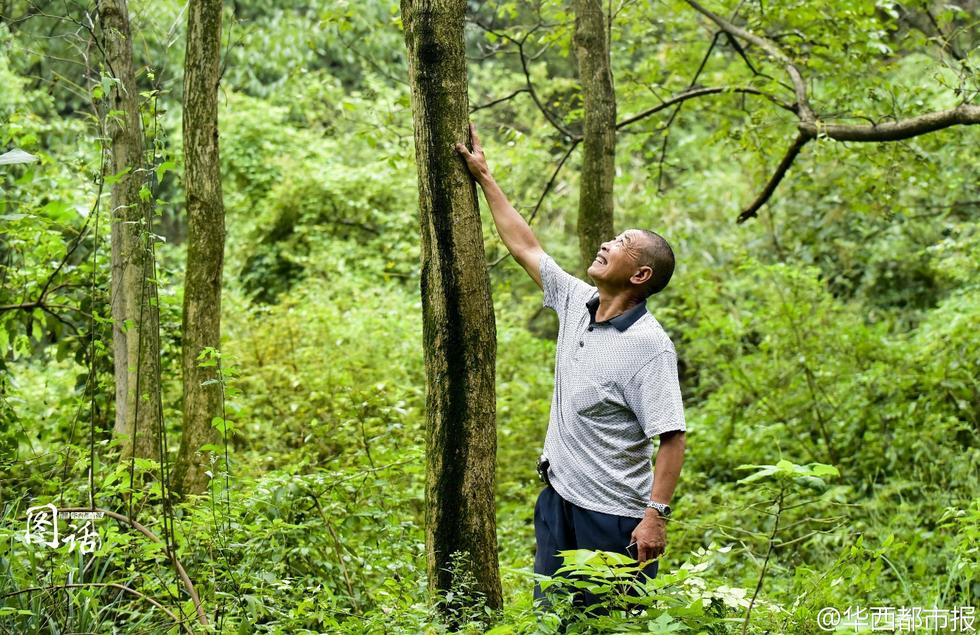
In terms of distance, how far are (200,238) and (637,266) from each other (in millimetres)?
2478

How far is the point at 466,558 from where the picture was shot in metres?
3.19

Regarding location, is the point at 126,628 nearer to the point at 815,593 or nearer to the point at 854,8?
the point at 815,593

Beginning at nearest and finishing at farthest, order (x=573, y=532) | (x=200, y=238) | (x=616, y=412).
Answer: (x=616, y=412) < (x=573, y=532) < (x=200, y=238)

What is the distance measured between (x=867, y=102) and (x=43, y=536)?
19.9 ft

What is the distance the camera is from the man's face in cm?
346

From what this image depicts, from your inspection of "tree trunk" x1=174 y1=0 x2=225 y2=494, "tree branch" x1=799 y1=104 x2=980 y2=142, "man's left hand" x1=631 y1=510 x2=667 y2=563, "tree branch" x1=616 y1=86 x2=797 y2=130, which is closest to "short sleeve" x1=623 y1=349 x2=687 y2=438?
"man's left hand" x1=631 y1=510 x2=667 y2=563

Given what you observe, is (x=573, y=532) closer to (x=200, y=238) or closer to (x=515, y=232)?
(x=515, y=232)

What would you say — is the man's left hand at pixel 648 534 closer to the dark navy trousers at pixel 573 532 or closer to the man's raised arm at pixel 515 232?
the dark navy trousers at pixel 573 532

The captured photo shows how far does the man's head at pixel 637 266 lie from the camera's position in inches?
136

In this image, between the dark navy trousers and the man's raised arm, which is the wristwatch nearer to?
the dark navy trousers

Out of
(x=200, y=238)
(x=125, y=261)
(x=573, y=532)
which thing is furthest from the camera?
(x=200, y=238)

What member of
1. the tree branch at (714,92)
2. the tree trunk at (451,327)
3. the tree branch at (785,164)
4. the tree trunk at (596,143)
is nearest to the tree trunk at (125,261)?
the tree trunk at (451,327)

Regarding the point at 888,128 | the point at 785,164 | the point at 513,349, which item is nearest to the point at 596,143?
the point at 785,164

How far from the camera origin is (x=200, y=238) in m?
4.80
